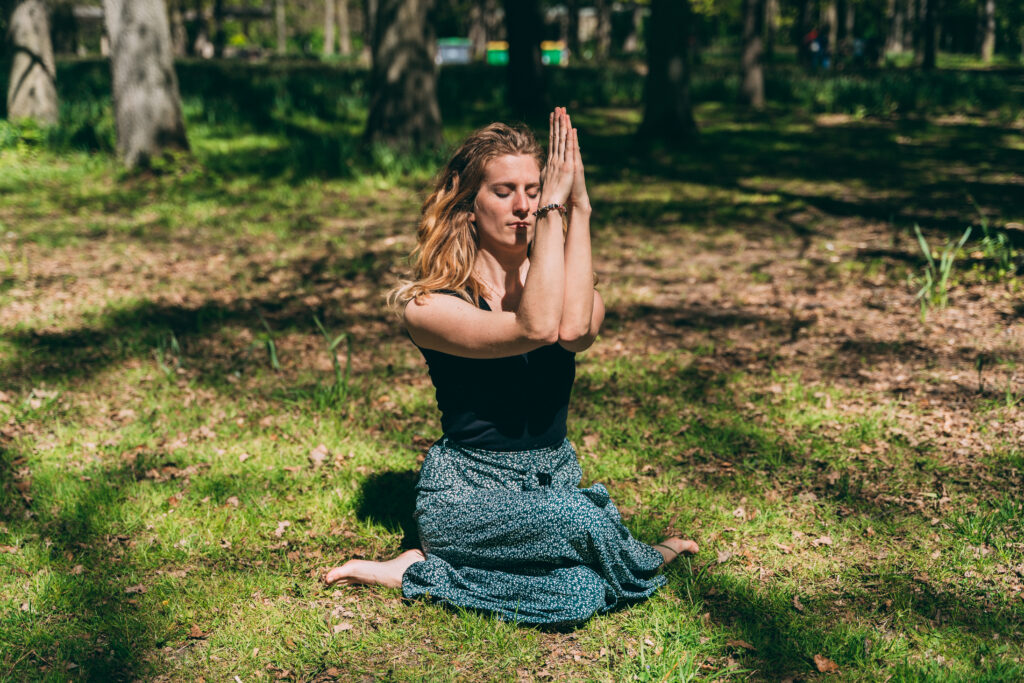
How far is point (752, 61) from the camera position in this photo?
15.3 meters

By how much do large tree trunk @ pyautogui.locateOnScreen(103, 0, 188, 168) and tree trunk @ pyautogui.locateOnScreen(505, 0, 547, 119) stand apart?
5.90 meters

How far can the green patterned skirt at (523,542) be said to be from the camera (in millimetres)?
2861

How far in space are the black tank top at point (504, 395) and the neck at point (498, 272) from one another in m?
0.10

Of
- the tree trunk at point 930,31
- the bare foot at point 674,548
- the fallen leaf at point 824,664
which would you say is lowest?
the fallen leaf at point 824,664

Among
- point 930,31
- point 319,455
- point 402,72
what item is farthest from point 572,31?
point 319,455

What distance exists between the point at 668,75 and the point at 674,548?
9335 millimetres

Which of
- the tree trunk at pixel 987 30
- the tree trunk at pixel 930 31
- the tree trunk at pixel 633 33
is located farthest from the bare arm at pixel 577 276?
the tree trunk at pixel 987 30

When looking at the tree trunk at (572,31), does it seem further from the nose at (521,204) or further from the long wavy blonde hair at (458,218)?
the nose at (521,204)

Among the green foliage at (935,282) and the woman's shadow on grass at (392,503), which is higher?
the green foliage at (935,282)

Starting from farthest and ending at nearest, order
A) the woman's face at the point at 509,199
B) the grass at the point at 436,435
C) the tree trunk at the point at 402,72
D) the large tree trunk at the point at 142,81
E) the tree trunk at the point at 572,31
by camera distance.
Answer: the tree trunk at the point at 572,31, the tree trunk at the point at 402,72, the large tree trunk at the point at 142,81, the grass at the point at 436,435, the woman's face at the point at 509,199

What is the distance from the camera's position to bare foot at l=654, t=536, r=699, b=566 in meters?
3.38

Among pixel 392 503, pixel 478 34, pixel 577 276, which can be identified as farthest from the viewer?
pixel 478 34

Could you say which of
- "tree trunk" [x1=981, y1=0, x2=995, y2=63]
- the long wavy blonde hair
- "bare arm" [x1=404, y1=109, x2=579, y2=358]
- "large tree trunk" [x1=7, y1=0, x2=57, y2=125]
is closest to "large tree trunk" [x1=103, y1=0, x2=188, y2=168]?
"large tree trunk" [x1=7, y1=0, x2=57, y2=125]

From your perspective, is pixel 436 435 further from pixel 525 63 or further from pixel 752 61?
pixel 752 61
